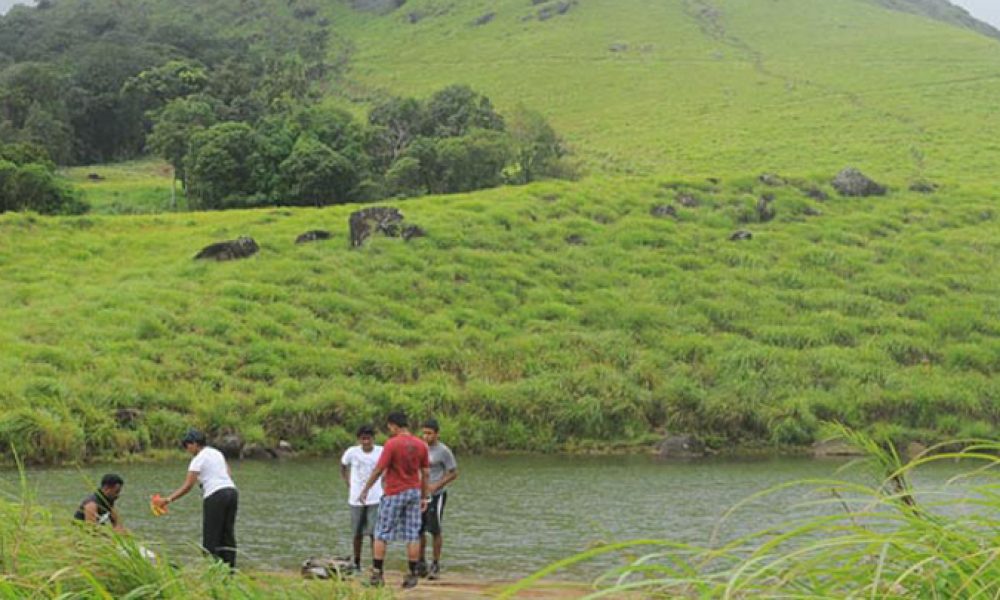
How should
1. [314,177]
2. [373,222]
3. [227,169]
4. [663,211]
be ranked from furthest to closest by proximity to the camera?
[227,169] < [314,177] < [663,211] < [373,222]

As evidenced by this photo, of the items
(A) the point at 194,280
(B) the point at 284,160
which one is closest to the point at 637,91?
(B) the point at 284,160

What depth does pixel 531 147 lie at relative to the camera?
75.1 m

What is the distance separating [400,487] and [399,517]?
0.40 m

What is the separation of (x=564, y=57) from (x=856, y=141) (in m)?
47.2

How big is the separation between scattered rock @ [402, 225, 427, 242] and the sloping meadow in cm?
60

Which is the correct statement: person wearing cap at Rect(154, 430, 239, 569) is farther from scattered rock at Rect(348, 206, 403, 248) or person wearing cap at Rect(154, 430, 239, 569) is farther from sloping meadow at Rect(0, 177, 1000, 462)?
scattered rock at Rect(348, 206, 403, 248)

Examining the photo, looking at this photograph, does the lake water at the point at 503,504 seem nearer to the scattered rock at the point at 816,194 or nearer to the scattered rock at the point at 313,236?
the scattered rock at the point at 313,236

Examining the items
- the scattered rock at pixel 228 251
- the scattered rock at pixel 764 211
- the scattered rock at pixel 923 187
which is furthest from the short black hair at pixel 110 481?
the scattered rock at pixel 923 187

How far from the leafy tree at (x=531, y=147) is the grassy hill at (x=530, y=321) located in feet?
57.2

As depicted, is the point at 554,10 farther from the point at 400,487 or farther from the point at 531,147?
the point at 400,487

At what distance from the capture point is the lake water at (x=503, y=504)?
693 inches

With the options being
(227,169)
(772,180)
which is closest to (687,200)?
(772,180)

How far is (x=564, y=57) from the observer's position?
126250 mm

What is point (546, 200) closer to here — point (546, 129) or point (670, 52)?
point (546, 129)
